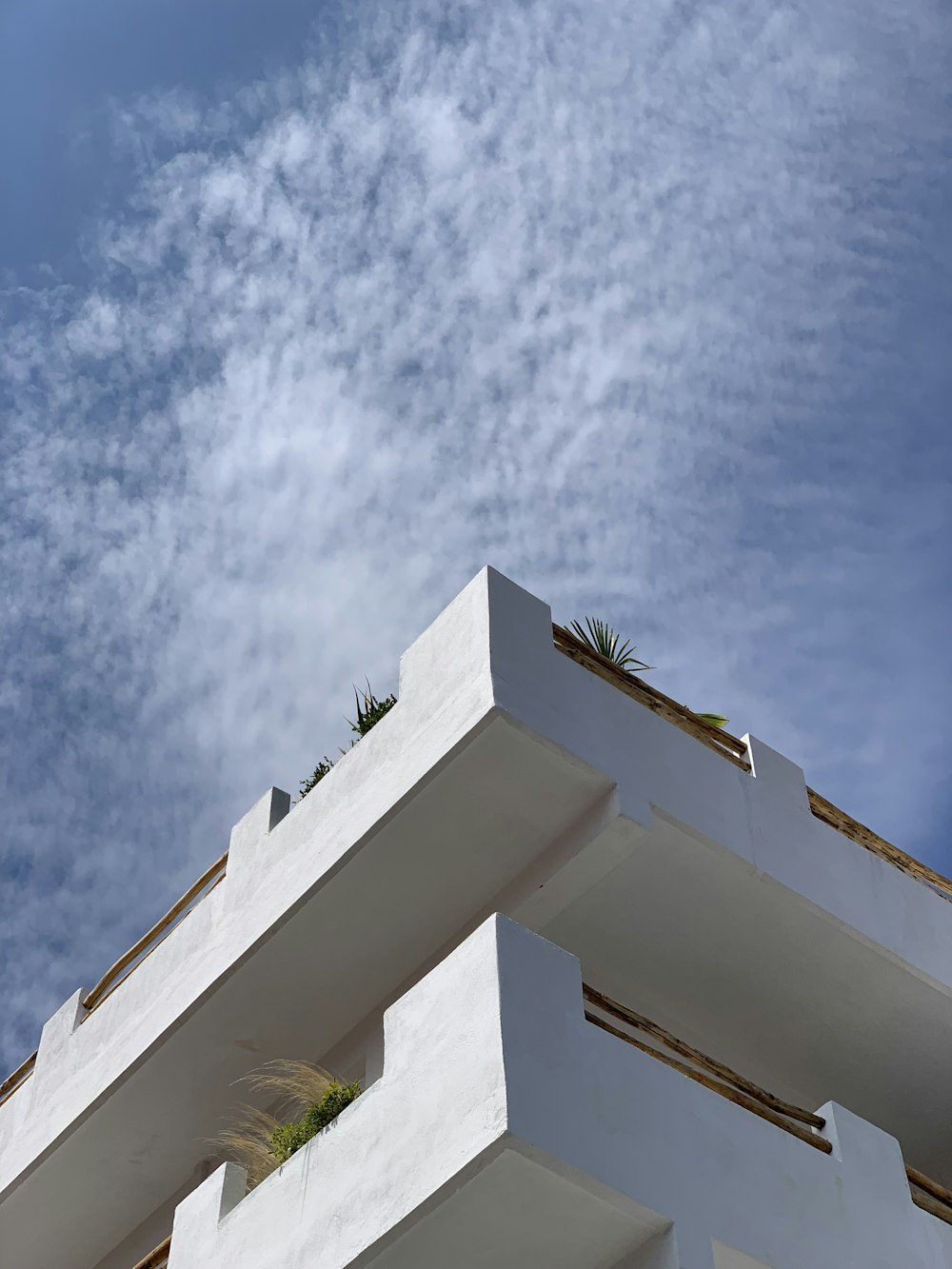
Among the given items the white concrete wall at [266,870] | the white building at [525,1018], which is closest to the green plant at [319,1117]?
the white building at [525,1018]

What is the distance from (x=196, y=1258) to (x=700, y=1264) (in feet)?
10.3

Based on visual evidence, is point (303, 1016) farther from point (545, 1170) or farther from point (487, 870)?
point (545, 1170)

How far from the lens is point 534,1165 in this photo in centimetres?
841

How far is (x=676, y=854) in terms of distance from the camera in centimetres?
1138

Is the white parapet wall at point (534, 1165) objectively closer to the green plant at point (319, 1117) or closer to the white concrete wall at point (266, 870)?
the green plant at point (319, 1117)

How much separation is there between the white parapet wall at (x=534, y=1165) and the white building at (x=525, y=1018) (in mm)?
19

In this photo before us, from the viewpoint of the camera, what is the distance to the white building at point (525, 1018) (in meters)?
8.80

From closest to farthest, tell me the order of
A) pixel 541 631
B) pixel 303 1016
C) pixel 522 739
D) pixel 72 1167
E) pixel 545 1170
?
pixel 545 1170 → pixel 522 739 → pixel 541 631 → pixel 303 1016 → pixel 72 1167

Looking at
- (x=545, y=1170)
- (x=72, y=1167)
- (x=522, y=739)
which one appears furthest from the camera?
(x=72, y=1167)

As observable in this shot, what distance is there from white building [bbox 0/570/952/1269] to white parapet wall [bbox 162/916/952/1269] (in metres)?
0.02

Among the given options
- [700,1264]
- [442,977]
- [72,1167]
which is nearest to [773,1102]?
[700,1264]

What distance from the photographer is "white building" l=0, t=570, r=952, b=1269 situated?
880 cm

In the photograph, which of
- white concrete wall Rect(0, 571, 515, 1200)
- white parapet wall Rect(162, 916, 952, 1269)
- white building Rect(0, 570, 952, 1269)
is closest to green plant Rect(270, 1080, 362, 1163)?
white building Rect(0, 570, 952, 1269)

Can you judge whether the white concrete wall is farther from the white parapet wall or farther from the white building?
the white parapet wall
